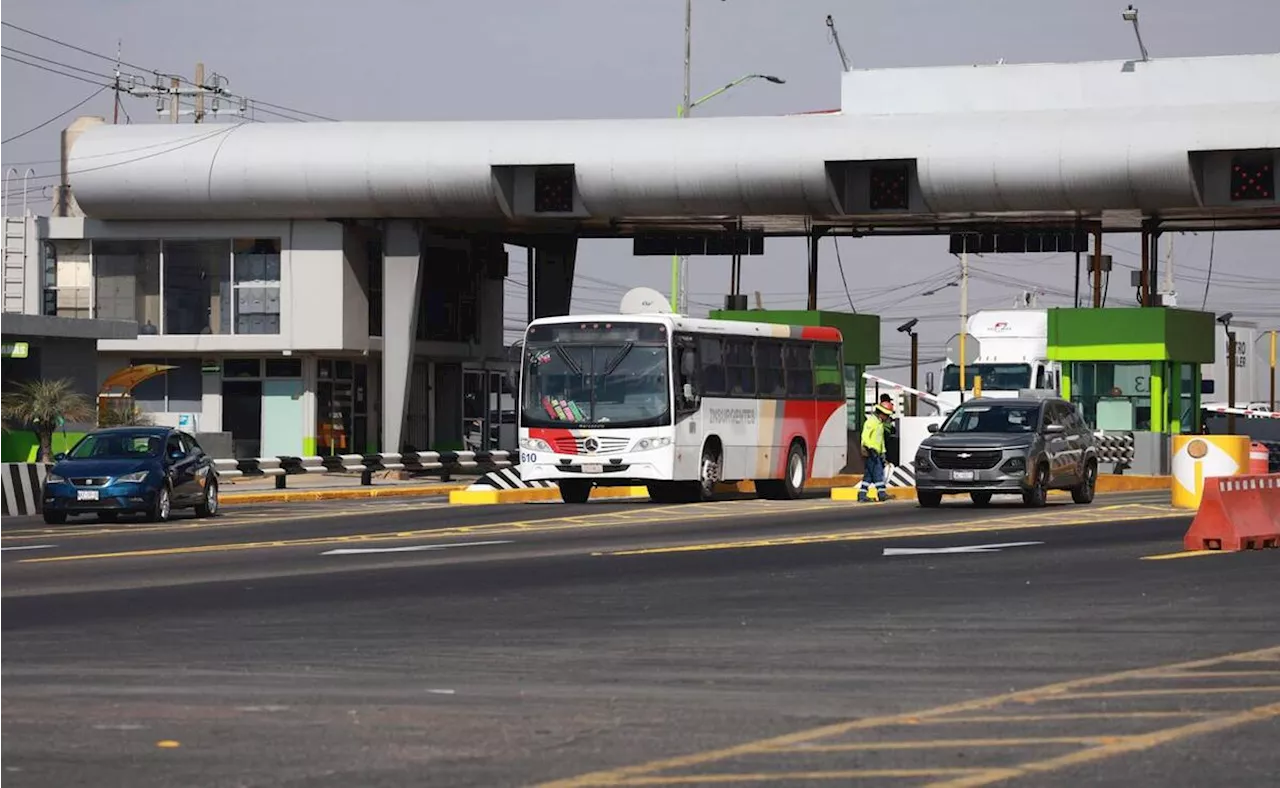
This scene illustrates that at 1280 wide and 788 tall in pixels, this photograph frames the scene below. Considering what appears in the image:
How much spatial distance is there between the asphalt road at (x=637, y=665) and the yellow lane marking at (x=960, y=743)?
0.02 metres

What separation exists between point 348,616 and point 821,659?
171 inches

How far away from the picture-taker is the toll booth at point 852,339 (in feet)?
169

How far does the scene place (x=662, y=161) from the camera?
172ft

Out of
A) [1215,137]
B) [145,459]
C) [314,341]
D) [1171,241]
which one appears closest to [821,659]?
[145,459]

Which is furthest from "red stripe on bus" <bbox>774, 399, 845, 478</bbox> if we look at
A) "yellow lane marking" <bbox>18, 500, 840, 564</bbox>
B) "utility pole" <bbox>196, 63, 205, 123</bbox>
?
"utility pole" <bbox>196, 63, 205, 123</bbox>

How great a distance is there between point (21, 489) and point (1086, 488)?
1768cm

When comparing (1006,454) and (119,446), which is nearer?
(119,446)

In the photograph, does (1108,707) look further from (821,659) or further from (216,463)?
(216,463)

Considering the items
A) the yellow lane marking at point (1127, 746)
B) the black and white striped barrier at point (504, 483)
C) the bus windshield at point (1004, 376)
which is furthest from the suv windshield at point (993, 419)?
the yellow lane marking at point (1127, 746)

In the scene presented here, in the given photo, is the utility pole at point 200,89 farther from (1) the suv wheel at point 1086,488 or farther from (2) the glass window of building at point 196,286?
(1) the suv wheel at point 1086,488

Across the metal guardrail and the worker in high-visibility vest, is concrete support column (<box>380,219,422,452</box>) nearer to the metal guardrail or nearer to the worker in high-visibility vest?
the metal guardrail

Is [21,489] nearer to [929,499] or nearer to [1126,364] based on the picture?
[929,499]

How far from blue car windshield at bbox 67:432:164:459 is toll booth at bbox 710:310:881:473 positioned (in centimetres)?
1971

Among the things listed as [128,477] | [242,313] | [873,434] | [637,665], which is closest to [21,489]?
[128,477]
